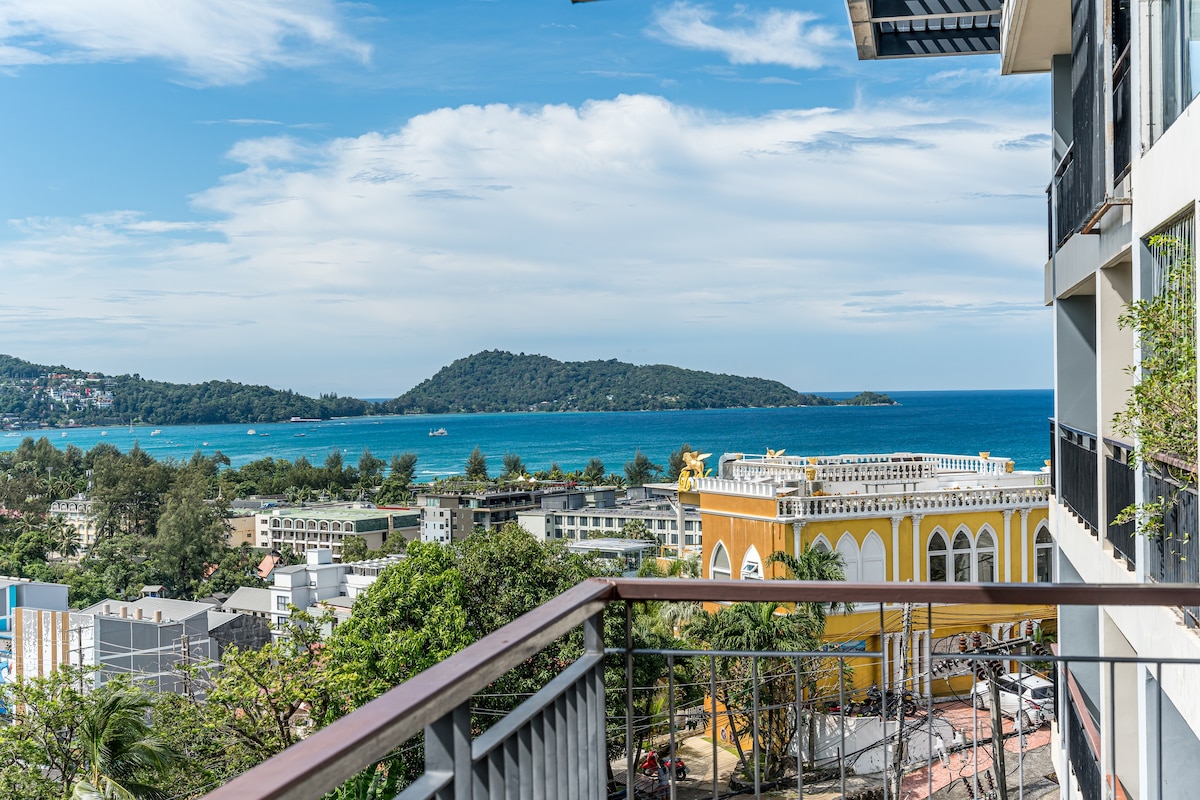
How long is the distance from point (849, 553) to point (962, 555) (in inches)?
100

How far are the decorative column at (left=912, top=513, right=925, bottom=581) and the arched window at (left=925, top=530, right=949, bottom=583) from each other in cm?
20

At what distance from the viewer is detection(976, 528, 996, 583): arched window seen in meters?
20.0

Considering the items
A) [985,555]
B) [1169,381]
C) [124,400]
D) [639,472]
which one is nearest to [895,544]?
[985,555]

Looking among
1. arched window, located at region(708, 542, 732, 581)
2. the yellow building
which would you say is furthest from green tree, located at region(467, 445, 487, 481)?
the yellow building

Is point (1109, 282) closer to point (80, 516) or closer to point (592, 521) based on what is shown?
point (592, 521)

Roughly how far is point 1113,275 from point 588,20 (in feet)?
299

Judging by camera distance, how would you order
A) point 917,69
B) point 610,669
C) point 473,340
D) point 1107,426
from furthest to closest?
point 473,340 → point 917,69 → point 610,669 → point 1107,426

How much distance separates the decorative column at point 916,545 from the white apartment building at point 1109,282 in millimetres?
12416

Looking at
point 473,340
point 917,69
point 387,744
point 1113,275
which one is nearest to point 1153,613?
point 1113,275

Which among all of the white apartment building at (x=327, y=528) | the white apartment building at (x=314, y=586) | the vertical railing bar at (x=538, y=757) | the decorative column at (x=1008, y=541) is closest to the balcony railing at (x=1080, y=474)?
the vertical railing bar at (x=538, y=757)

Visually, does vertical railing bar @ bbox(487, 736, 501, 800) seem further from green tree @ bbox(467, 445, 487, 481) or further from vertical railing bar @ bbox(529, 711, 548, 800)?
green tree @ bbox(467, 445, 487, 481)

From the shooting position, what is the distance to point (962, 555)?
791 inches

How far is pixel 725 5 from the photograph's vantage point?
83.3 metres

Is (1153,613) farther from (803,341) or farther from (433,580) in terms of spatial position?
(803,341)
